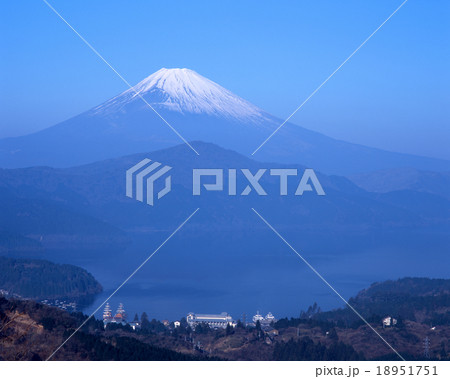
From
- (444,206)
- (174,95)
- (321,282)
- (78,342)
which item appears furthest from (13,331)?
(444,206)

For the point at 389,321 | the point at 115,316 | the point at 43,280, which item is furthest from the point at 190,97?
the point at 389,321

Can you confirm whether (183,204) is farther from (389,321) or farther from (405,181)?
(389,321)

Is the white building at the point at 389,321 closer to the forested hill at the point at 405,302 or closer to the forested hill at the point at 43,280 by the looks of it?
the forested hill at the point at 405,302

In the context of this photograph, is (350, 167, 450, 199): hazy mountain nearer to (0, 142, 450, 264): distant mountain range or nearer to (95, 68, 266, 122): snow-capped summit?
(0, 142, 450, 264): distant mountain range

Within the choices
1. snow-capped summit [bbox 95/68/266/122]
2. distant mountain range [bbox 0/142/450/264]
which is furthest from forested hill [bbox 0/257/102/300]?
snow-capped summit [bbox 95/68/266/122]

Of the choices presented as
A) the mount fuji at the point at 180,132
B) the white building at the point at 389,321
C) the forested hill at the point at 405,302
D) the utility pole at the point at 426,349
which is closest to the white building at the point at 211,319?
the forested hill at the point at 405,302

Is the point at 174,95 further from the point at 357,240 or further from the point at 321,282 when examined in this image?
the point at 321,282
